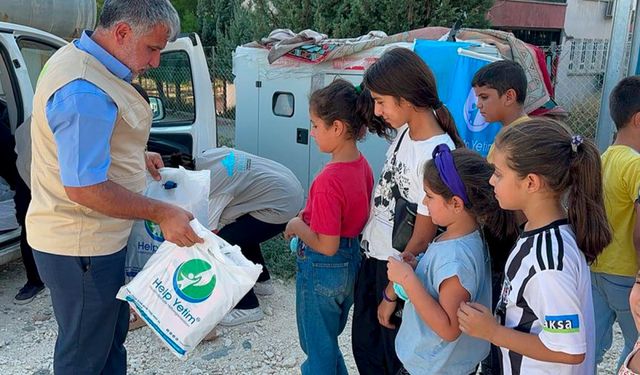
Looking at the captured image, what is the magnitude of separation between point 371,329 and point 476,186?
36.1 inches

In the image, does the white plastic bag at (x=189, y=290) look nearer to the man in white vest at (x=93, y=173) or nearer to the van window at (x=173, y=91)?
the man in white vest at (x=93, y=173)

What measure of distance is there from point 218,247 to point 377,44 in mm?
3548

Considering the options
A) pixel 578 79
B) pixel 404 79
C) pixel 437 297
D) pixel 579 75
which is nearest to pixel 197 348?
pixel 437 297

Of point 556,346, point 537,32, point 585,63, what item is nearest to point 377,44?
point 556,346

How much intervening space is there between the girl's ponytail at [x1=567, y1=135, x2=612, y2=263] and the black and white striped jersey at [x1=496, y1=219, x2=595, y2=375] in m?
0.03

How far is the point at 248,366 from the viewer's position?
120 inches

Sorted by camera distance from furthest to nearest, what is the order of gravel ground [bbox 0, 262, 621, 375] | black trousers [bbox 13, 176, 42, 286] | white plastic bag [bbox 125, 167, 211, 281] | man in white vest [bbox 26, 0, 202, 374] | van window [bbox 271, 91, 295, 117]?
van window [bbox 271, 91, 295, 117] < black trousers [bbox 13, 176, 42, 286] < gravel ground [bbox 0, 262, 621, 375] < white plastic bag [bbox 125, 167, 211, 281] < man in white vest [bbox 26, 0, 202, 374]

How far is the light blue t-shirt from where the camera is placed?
1.64m

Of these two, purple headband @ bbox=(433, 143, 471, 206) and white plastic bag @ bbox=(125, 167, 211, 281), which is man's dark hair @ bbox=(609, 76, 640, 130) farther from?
white plastic bag @ bbox=(125, 167, 211, 281)

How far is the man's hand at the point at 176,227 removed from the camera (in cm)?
194

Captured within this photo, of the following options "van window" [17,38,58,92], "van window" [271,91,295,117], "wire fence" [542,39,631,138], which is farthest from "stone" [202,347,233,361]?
"wire fence" [542,39,631,138]

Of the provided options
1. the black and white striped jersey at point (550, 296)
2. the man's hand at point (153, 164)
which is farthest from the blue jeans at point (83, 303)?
the black and white striped jersey at point (550, 296)

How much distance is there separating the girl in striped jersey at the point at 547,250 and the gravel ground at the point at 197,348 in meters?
1.63

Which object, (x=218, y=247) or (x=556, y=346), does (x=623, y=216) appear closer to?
(x=556, y=346)
